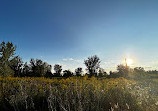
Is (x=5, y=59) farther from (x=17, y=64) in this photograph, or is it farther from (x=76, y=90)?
(x=76, y=90)

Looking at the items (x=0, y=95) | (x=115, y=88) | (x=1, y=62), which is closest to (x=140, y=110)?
(x=115, y=88)

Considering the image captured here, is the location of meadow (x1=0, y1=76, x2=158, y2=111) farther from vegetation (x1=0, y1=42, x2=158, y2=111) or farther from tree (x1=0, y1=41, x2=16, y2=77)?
tree (x1=0, y1=41, x2=16, y2=77)

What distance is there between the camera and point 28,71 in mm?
37312

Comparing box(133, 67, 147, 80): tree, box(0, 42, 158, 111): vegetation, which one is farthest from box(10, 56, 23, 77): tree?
box(133, 67, 147, 80): tree

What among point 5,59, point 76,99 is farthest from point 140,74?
point 5,59

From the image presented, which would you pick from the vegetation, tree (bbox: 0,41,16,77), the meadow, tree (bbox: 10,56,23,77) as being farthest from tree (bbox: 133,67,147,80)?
tree (bbox: 0,41,16,77)

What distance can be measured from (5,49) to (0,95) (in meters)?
13.0

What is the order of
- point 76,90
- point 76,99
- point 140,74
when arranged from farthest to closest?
point 140,74 < point 76,99 < point 76,90

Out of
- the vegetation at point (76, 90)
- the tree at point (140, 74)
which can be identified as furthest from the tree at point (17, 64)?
the tree at point (140, 74)

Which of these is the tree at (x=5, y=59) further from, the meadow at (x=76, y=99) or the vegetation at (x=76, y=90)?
the meadow at (x=76, y=99)

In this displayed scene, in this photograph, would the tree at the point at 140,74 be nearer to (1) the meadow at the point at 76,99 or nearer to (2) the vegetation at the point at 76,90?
(2) the vegetation at the point at 76,90

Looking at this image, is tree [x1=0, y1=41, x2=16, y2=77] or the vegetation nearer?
the vegetation

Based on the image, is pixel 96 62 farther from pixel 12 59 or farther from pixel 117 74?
pixel 12 59

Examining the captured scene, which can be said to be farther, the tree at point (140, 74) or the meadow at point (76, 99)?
the tree at point (140, 74)
